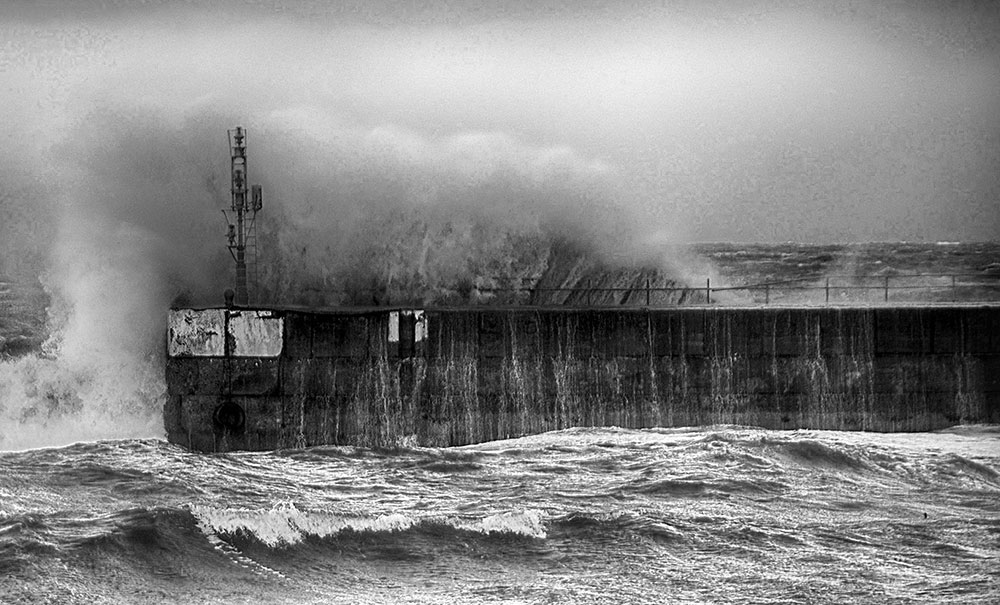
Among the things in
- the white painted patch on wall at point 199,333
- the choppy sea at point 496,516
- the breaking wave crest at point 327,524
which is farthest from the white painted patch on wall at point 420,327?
the breaking wave crest at point 327,524

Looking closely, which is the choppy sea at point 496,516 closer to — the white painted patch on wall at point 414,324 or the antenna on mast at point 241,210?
the white painted patch on wall at point 414,324

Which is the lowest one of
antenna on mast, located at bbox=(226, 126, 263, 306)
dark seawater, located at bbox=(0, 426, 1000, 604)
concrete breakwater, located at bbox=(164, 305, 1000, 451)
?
dark seawater, located at bbox=(0, 426, 1000, 604)

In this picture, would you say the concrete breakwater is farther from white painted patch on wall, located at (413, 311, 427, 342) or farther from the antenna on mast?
the antenna on mast

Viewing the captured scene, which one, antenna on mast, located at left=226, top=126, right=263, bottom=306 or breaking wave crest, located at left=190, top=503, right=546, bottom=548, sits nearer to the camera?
breaking wave crest, located at left=190, top=503, right=546, bottom=548

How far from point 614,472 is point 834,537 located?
3.63 meters

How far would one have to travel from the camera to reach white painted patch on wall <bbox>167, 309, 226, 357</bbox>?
18.2m

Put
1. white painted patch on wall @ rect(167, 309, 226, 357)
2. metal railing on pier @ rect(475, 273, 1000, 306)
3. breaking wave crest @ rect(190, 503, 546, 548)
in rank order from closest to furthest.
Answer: breaking wave crest @ rect(190, 503, 546, 548)
white painted patch on wall @ rect(167, 309, 226, 357)
metal railing on pier @ rect(475, 273, 1000, 306)

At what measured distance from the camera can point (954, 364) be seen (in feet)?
63.2

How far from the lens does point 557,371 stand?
742 inches

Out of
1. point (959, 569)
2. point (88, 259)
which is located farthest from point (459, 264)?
point (959, 569)

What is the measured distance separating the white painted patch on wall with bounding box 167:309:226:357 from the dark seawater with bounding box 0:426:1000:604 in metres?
1.51

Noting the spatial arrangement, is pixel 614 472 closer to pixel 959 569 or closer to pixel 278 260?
pixel 959 569

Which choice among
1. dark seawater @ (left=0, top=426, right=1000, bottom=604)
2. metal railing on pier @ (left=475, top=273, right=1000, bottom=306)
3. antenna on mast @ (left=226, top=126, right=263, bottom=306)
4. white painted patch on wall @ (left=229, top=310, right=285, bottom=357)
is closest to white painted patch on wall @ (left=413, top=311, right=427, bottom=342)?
white painted patch on wall @ (left=229, top=310, right=285, bottom=357)

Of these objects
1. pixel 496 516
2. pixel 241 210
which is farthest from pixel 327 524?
pixel 241 210
